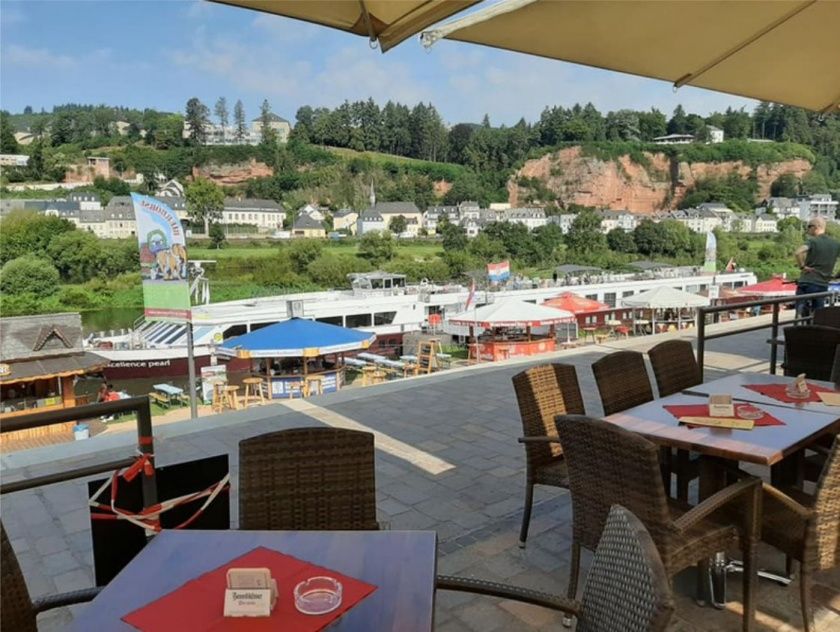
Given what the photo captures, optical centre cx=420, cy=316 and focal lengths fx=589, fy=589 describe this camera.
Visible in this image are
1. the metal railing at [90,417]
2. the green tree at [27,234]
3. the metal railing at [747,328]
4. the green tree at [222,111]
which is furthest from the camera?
the green tree at [222,111]

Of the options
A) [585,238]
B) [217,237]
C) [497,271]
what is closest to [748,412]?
[497,271]

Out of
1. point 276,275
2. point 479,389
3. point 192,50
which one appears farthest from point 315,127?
point 479,389

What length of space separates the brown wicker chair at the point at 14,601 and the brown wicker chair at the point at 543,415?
164 cm

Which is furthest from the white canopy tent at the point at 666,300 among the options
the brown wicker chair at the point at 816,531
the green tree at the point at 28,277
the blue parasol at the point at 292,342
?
the green tree at the point at 28,277

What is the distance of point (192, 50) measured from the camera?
266 ft

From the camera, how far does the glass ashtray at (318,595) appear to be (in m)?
1.06

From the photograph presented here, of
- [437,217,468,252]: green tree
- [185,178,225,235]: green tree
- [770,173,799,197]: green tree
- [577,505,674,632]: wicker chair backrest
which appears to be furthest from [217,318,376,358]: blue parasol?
[770,173,799,197]: green tree

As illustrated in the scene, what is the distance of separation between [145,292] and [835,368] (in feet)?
20.9

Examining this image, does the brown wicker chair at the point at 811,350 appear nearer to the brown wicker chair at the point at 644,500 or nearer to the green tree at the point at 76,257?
the brown wicker chair at the point at 644,500

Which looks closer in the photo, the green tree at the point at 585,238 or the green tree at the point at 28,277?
the green tree at the point at 28,277

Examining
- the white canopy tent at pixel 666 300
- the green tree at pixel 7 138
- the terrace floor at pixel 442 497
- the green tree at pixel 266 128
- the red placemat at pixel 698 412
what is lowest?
the white canopy tent at pixel 666 300

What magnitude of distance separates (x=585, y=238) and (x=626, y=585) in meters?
61.4

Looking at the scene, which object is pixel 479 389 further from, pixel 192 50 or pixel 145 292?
pixel 192 50

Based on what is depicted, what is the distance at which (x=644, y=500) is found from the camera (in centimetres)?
170
